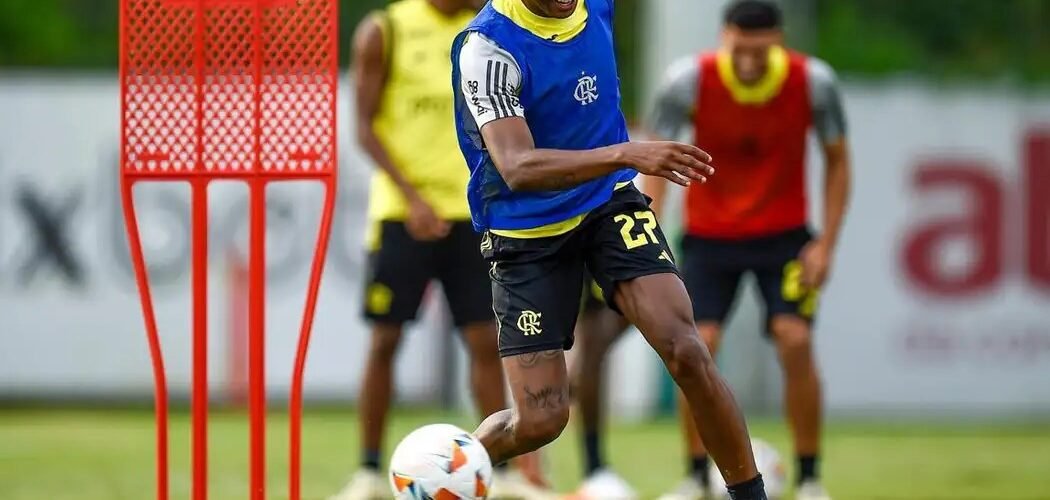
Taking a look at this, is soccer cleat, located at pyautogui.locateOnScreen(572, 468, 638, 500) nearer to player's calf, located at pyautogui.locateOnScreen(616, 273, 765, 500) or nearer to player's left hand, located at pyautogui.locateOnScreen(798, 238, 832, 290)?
player's left hand, located at pyautogui.locateOnScreen(798, 238, 832, 290)

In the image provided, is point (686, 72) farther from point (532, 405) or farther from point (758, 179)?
point (532, 405)

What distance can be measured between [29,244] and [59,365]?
1.04m

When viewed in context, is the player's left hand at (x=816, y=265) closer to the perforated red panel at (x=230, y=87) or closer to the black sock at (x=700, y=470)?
the black sock at (x=700, y=470)

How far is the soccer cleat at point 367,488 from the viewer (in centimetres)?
813

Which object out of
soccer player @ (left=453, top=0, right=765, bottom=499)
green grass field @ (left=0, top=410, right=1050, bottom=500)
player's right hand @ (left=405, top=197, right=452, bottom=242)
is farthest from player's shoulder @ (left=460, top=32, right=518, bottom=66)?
green grass field @ (left=0, top=410, right=1050, bottom=500)

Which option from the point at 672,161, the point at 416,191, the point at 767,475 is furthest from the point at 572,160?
the point at 767,475

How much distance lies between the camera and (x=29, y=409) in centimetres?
1487

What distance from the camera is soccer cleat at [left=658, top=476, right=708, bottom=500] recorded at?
27.1 ft

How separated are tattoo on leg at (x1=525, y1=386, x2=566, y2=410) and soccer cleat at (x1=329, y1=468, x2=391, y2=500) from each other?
2.25 metres

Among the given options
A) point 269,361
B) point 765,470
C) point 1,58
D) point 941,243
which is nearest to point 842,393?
point 941,243

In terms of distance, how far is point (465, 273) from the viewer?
834 centimetres

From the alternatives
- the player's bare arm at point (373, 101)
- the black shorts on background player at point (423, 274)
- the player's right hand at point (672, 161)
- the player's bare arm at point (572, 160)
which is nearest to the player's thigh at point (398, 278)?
the black shorts on background player at point (423, 274)

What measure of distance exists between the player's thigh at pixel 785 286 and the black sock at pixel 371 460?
1945 mm

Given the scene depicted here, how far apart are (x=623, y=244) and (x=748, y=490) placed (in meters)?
0.93
